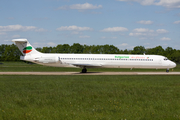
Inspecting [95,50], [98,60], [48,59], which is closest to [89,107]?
[98,60]

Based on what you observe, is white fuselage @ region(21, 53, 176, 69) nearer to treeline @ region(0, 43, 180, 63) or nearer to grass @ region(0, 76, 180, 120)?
grass @ region(0, 76, 180, 120)

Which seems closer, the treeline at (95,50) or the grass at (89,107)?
the grass at (89,107)

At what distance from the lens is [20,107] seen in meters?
10.2

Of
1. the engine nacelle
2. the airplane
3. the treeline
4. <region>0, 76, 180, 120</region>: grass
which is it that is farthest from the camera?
the treeline

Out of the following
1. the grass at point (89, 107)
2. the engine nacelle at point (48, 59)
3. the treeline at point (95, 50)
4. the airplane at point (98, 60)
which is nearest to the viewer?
the grass at point (89, 107)

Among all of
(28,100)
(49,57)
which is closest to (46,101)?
(28,100)

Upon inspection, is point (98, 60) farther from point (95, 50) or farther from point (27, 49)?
point (95, 50)

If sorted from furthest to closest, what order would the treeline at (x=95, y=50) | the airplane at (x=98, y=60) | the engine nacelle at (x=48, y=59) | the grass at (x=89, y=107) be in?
the treeline at (x=95, y=50) < the airplane at (x=98, y=60) < the engine nacelle at (x=48, y=59) < the grass at (x=89, y=107)

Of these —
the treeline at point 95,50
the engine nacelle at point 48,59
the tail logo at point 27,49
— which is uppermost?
the treeline at point 95,50

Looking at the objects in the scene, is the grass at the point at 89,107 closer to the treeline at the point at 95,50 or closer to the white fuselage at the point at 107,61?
the white fuselage at the point at 107,61

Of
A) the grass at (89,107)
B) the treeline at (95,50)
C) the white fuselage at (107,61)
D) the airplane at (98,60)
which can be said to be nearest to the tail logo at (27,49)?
the airplane at (98,60)

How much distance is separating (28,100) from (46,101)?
1006 millimetres

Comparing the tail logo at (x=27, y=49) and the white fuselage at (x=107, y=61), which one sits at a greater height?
the tail logo at (x=27, y=49)

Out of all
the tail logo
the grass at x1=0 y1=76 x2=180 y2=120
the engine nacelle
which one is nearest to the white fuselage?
the engine nacelle
